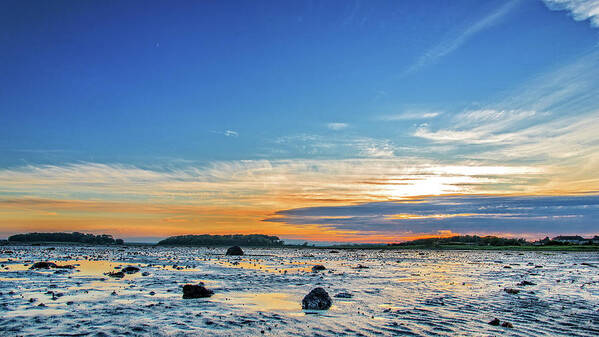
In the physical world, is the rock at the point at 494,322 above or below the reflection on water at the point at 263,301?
above

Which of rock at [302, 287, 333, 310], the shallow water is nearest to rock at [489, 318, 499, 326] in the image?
the shallow water

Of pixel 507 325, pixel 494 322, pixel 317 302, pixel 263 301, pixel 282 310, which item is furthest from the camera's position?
pixel 263 301

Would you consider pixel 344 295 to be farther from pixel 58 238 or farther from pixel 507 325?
pixel 58 238

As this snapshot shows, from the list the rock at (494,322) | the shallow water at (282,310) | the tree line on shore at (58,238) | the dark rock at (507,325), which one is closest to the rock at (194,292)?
the shallow water at (282,310)

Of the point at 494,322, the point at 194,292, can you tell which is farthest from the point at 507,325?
the point at 194,292

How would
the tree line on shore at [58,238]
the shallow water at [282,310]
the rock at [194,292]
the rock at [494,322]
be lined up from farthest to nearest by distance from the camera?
the tree line on shore at [58,238]
the rock at [194,292]
the rock at [494,322]
the shallow water at [282,310]

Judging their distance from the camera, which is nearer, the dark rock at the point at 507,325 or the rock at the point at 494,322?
the dark rock at the point at 507,325

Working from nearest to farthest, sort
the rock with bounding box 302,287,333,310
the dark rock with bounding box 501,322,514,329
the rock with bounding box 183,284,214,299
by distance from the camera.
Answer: the dark rock with bounding box 501,322,514,329 → the rock with bounding box 302,287,333,310 → the rock with bounding box 183,284,214,299

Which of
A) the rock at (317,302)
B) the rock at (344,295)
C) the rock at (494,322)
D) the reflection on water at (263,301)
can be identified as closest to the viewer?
the rock at (494,322)

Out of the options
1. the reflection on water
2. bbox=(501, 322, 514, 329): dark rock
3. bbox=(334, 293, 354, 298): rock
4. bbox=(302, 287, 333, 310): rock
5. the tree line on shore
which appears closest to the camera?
bbox=(501, 322, 514, 329): dark rock

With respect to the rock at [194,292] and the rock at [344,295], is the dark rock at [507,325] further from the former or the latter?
the rock at [194,292]

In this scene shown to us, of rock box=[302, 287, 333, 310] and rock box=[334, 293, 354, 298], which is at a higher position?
rock box=[302, 287, 333, 310]

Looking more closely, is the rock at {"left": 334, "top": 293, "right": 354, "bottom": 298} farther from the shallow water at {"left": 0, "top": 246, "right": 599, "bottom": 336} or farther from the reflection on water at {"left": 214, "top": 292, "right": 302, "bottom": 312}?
the reflection on water at {"left": 214, "top": 292, "right": 302, "bottom": 312}

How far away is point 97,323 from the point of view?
12938mm
